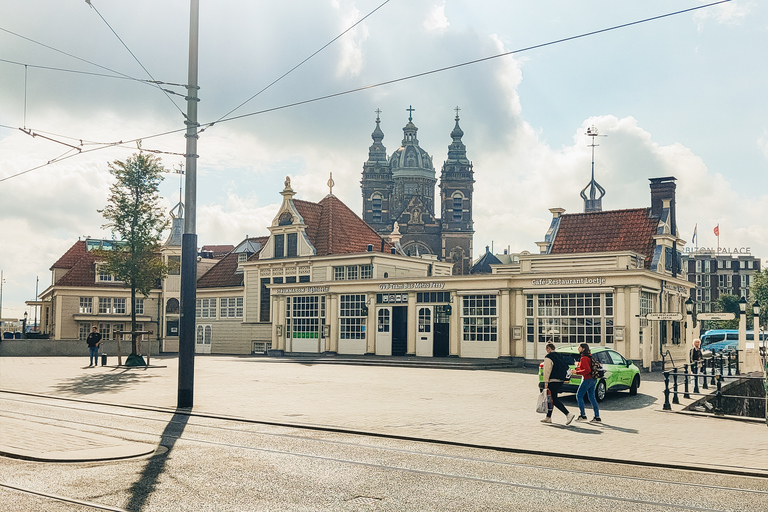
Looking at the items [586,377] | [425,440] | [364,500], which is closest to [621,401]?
[586,377]

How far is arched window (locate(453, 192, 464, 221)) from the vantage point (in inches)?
4847

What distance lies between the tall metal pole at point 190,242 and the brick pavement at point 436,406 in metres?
0.83

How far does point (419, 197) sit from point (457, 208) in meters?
6.61

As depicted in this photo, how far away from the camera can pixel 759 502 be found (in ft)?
27.7

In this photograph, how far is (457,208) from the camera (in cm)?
12375

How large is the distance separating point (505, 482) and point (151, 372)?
23.2 metres

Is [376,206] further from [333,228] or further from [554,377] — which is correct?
[554,377]

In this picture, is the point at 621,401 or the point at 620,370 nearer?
the point at 621,401

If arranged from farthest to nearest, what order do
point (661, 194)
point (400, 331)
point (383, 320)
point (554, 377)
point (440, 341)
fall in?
point (661, 194), point (383, 320), point (400, 331), point (440, 341), point (554, 377)

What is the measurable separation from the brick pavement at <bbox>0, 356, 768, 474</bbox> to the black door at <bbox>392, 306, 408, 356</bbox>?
6.54 meters


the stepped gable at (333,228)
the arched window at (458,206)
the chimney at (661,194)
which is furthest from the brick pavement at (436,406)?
the arched window at (458,206)

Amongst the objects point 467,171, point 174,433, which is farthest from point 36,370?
point 467,171

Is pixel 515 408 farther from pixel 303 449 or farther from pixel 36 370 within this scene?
pixel 36 370

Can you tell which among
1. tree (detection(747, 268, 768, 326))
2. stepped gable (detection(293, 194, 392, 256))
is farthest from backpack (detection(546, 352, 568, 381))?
tree (detection(747, 268, 768, 326))
